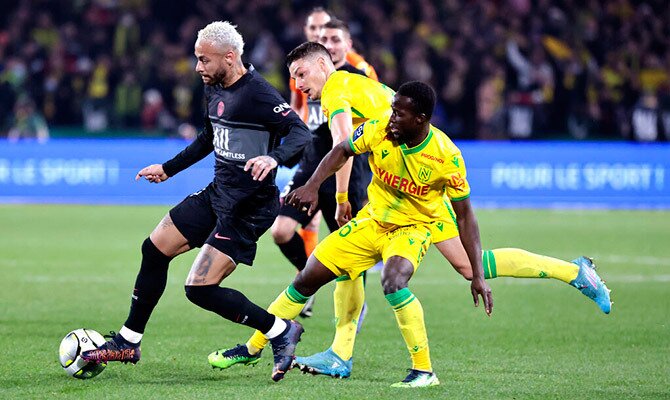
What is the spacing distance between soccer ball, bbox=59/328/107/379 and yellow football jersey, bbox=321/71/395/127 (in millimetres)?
2063

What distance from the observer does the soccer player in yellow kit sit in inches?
259

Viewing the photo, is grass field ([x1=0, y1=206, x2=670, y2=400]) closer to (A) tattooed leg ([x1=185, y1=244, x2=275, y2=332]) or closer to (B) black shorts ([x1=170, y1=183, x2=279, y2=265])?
(A) tattooed leg ([x1=185, y1=244, x2=275, y2=332])

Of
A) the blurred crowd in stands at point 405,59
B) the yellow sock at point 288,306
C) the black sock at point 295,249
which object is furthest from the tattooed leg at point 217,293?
the blurred crowd in stands at point 405,59

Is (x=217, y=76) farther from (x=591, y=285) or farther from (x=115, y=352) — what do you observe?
(x=591, y=285)

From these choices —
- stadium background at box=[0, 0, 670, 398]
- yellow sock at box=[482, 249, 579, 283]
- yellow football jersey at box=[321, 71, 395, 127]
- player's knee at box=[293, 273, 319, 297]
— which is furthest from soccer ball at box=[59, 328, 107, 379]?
yellow sock at box=[482, 249, 579, 283]

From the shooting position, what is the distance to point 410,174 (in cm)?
628

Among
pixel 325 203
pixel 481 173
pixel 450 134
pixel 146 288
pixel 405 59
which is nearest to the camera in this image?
pixel 146 288

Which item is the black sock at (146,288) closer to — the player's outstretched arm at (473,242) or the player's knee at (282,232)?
the player's outstretched arm at (473,242)

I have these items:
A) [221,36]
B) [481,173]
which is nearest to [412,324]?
[221,36]

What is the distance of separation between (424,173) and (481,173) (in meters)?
13.2

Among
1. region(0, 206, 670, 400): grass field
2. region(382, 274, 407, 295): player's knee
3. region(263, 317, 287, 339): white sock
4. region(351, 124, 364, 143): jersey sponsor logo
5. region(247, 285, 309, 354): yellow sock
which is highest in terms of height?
region(351, 124, 364, 143): jersey sponsor logo

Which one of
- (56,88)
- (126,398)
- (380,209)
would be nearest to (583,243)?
(380,209)

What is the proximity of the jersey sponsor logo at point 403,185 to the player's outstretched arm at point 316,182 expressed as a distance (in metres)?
0.25

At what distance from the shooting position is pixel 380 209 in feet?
21.3
